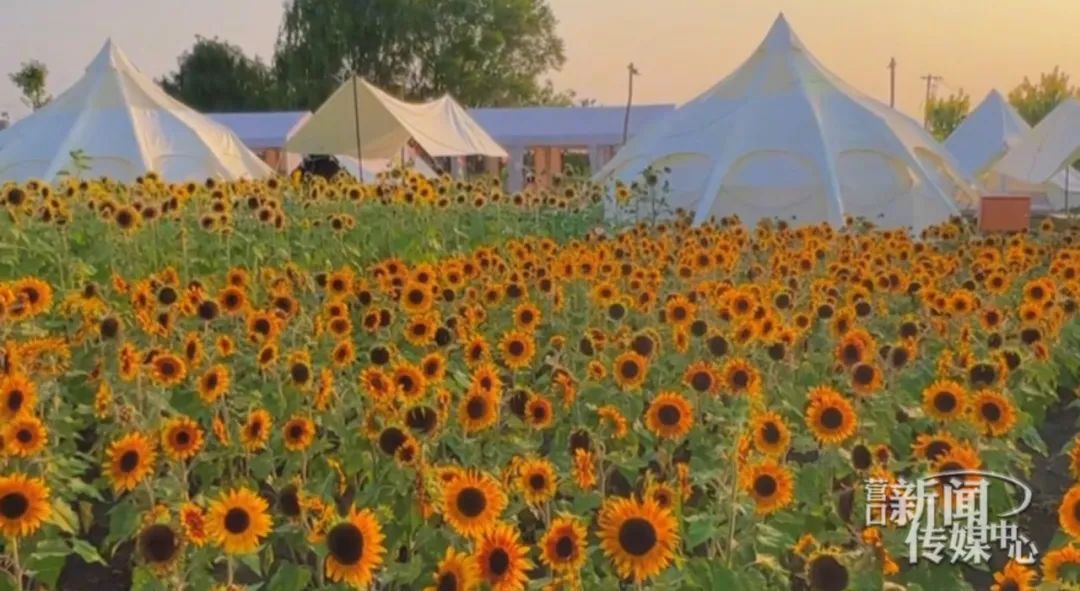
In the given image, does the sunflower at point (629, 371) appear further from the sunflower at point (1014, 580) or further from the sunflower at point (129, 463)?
the sunflower at point (1014, 580)

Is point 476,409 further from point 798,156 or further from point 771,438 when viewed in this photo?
point 798,156

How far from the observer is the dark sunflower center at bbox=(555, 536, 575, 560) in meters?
2.06

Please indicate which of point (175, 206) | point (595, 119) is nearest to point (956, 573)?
point (175, 206)

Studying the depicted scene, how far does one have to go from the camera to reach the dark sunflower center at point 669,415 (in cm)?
294

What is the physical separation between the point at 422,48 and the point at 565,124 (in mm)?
15002

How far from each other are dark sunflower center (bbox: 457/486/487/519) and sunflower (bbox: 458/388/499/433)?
2.45ft

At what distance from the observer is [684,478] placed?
2.77m

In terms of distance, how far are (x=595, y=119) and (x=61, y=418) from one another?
3081 cm

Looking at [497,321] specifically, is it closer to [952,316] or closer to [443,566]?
[952,316]

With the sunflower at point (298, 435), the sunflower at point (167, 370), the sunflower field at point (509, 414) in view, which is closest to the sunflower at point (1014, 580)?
the sunflower field at point (509, 414)

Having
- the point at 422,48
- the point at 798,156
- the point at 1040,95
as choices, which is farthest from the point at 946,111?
the point at 798,156

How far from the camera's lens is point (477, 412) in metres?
2.88

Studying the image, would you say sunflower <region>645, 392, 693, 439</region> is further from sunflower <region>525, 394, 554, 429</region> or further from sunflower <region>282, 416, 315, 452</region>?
sunflower <region>282, 416, 315, 452</region>

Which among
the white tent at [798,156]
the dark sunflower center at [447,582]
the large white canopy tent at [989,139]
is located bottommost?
the dark sunflower center at [447,582]
